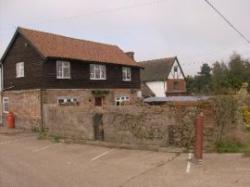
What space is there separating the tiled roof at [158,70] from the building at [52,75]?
53.8ft

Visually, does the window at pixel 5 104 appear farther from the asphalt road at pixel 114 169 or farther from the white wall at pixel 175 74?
the white wall at pixel 175 74

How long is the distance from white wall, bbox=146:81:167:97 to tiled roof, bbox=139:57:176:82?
57 centimetres

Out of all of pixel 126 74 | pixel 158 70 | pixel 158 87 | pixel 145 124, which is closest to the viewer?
pixel 145 124

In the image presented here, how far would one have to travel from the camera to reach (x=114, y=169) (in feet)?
44.4

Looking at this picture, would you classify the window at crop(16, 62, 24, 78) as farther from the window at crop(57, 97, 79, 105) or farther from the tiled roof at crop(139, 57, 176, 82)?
the tiled roof at crop(139, 57, 176, 82)

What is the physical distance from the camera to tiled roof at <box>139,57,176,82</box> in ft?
171

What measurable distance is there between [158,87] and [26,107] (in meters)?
25.5

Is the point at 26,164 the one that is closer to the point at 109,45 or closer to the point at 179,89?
the point at 109,45

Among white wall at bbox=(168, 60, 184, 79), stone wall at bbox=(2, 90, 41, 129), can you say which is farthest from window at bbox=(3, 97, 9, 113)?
white wall at bbox=(168, 60, 184, 79)

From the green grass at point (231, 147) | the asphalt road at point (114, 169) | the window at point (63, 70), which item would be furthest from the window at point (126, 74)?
the green grass at point (231, 147)

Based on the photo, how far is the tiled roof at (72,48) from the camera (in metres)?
29.5

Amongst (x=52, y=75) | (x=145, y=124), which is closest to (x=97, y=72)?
(x=52, y=75)

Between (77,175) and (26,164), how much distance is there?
3294mm

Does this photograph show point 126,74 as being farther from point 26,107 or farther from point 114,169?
point 114,169
